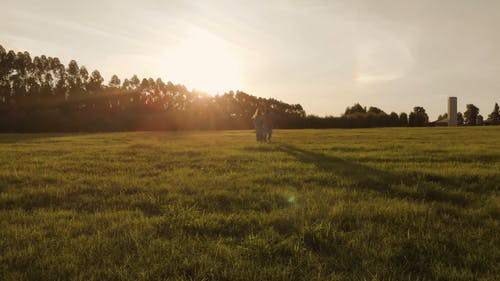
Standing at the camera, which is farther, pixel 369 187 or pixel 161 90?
pixel 161 90

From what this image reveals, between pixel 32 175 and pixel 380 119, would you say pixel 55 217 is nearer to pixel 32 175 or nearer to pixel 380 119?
pixel 32 175

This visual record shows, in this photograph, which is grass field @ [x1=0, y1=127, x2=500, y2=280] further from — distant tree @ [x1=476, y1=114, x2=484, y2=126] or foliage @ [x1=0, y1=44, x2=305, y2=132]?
distant tree @ [x1=476, y1=114, x2=484, y2=126]

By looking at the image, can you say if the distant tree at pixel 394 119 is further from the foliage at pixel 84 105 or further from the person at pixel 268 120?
the person at pixel 268 120

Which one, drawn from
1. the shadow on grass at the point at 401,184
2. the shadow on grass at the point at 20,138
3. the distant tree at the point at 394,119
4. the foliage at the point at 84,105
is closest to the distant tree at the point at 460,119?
the distant tree at the point at 394,119

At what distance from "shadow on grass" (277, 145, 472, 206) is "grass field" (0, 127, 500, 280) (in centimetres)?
3

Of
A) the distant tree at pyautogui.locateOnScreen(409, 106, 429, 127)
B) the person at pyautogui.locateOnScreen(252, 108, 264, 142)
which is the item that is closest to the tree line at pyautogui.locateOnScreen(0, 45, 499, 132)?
the distant tree at pyautogui.locateOnScreen(409, 106, 429, 127)

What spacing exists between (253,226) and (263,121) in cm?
1627

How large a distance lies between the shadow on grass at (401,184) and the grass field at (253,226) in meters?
0.03

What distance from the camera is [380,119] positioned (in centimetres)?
8344

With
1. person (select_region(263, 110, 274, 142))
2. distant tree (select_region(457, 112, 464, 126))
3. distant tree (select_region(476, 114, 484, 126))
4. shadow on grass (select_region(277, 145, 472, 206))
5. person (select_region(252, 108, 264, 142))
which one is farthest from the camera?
distant tree (select_region(457, 112, 464, 126))

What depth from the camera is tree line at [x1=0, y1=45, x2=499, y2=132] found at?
6353cm

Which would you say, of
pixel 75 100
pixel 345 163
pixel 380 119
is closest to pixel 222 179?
pixel 345 163

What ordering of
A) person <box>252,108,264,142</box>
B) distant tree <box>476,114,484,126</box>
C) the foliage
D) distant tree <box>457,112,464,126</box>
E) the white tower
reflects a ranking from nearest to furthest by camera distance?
person <box>252,108,264,142</box>
the foliage
the white tower
distant tree <box>476,114,484,126</box>
distant tree <box>457,112,464,126</box>

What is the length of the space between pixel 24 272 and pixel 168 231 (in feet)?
5.78
